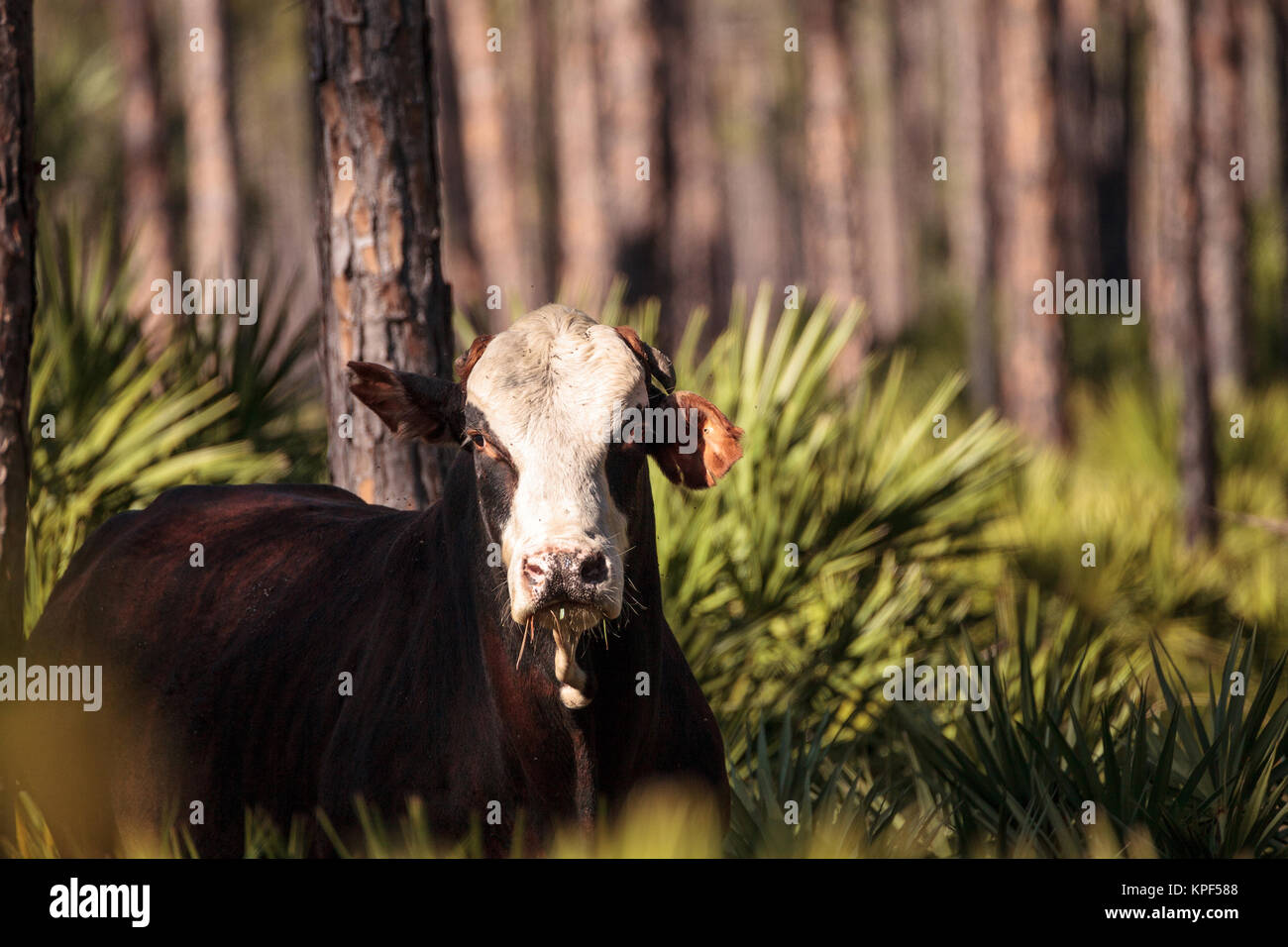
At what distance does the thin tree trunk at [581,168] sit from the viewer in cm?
1395

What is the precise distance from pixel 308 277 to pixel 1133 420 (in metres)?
38.4

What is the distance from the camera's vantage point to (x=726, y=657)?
507 cm

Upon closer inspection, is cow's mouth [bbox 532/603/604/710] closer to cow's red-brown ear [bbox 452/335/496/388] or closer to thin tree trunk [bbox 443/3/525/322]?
cow's red-brown ear [bbox 452/335/496/388]

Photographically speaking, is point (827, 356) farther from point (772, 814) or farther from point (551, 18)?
point (551, 18)

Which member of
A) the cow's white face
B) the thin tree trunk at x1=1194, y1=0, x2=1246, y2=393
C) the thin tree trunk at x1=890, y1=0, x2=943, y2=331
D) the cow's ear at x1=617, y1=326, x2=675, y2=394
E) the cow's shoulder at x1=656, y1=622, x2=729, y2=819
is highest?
the thin tree trunk at x1=890, y1=0, x2=943, y2=331

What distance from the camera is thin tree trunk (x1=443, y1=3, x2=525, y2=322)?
17422mm

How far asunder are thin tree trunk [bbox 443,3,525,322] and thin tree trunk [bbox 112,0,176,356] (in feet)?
12.0

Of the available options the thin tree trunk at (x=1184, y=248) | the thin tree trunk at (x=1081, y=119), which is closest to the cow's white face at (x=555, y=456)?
the thin tree trunk at (x=1184, y=248)

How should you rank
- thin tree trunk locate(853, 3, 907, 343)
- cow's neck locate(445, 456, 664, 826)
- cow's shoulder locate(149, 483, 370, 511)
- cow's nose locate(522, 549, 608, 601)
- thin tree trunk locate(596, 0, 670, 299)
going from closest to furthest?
cow's nose locate(522, 549, 608, 601) → cow's neck locate(445, 456, 664, 826) → cow's shoulder locate(149, 483, 370, 511) → thin tree trunk locate(596, 0, 670, 299) → thin tree trunk locate(853, 3, 907, 343)

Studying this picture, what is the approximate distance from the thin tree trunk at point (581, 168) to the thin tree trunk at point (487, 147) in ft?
2.42

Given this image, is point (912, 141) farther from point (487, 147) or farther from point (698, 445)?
point (698, 445)

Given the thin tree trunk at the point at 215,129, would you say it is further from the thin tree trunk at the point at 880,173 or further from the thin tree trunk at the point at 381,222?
the thin tree trunk at the point at 381,222

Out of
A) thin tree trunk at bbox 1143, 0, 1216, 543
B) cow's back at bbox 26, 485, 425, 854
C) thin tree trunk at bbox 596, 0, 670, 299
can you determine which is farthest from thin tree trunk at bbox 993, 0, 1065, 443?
cow's back at bbox 26, 485, 425, 854

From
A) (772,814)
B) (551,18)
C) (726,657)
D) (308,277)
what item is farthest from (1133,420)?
(308,277)
